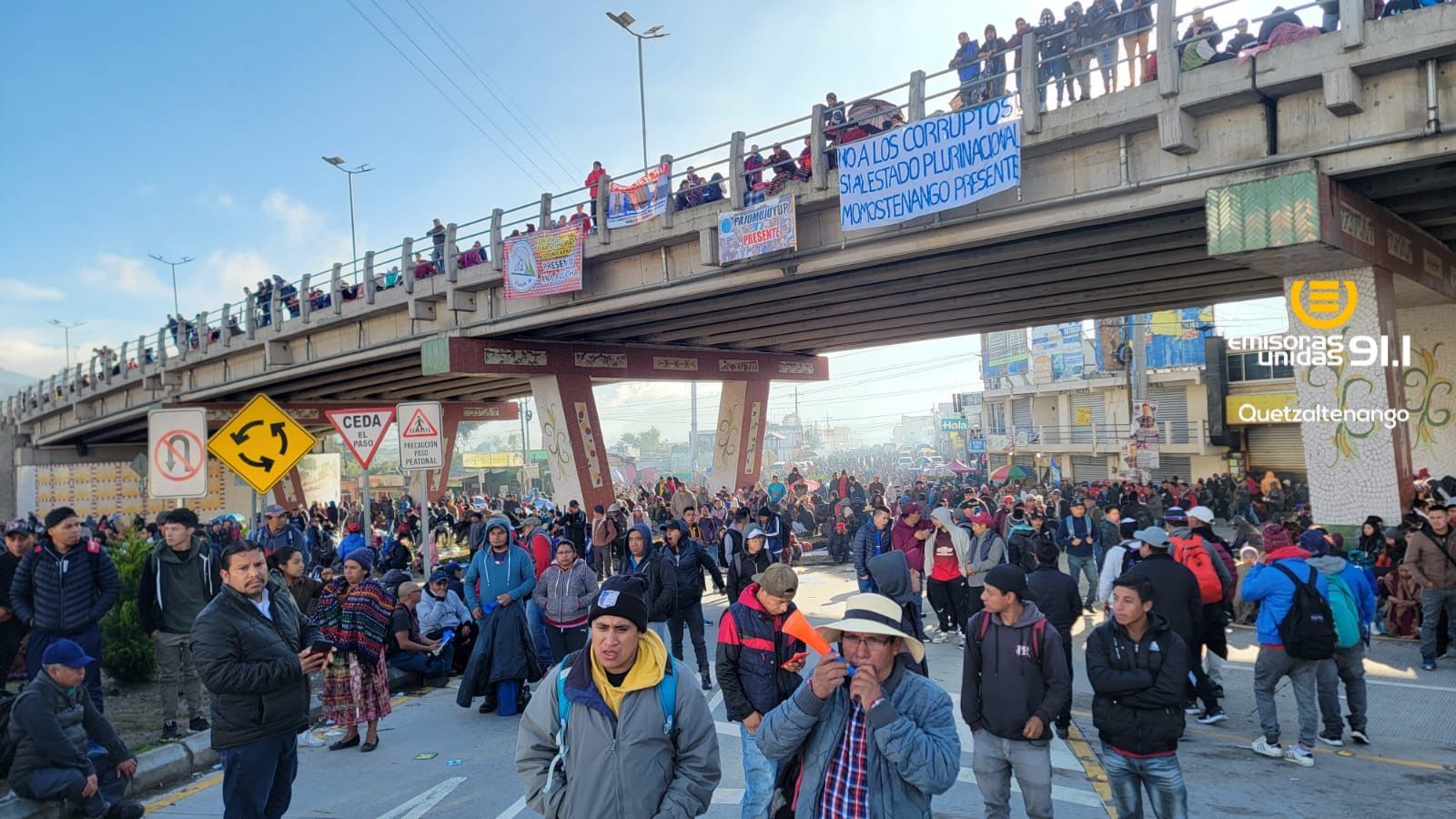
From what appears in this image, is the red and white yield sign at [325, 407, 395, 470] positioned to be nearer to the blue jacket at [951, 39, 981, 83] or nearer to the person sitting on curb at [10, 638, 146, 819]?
the person sitting on curb at [10, 638, 146, 819]

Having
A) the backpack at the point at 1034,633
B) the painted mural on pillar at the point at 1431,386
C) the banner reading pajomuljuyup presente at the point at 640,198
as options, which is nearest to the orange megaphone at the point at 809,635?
the backpack at the point at 1034,633

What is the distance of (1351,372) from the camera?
11.7 m

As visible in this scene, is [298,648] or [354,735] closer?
[298,648]

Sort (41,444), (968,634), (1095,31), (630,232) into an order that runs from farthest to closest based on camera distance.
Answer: (41,444) → (630,232) → (1095,31) → (968,634)

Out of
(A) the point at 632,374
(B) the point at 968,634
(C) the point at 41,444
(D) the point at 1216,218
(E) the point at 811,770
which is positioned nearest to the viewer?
(E) the point at 811,770

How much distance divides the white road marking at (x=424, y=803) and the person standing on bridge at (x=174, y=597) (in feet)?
8.84

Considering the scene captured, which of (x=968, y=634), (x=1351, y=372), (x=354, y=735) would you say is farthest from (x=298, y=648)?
(x=1351, y=372)

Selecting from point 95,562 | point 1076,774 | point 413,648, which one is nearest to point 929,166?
point 1076,774

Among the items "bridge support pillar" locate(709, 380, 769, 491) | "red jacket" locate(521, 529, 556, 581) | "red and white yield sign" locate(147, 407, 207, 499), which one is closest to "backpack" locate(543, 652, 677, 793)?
"red and white yield sign" locate(147, 407, 207, 499)

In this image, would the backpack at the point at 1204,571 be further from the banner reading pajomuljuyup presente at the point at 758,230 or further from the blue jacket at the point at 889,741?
the banner reading pajomuljuyup presente at the point at 758,230

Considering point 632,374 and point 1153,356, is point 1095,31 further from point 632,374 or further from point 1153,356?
point 1153,356

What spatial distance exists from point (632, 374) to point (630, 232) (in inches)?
336

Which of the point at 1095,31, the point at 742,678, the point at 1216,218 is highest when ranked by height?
the point at 1095,31

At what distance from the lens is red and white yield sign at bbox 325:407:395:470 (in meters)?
11.5
